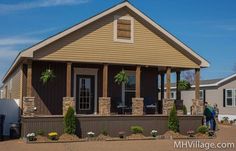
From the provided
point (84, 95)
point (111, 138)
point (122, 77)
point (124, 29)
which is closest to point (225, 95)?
point (122, 77)

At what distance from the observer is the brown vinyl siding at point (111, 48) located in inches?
824

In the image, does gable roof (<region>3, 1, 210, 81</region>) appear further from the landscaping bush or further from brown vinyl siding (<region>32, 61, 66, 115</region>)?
the landscaping bush

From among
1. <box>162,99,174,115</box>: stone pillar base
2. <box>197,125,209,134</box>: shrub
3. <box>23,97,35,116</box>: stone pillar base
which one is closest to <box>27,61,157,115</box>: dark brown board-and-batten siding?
<box>23,97,35,116</box>: stone pillar base

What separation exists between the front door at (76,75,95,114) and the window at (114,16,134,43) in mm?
3134

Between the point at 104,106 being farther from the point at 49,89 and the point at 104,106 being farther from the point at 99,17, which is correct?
the point at 99,17

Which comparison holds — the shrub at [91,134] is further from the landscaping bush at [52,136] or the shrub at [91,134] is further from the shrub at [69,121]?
the landscaping bush at [52,136]

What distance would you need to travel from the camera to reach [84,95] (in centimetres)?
2350

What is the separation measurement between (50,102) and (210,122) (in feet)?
29.4

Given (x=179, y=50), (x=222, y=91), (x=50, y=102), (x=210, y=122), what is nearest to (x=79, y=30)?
(x=50, y=102)

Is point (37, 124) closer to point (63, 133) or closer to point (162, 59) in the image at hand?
point (63, 133)

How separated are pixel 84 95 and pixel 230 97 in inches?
615

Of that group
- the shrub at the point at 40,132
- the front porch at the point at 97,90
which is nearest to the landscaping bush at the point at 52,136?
the shrub at the point at 40,132

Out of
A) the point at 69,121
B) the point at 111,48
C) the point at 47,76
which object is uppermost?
the point at 111,48

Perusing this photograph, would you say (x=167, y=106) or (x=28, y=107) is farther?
(x=167, y=106)
